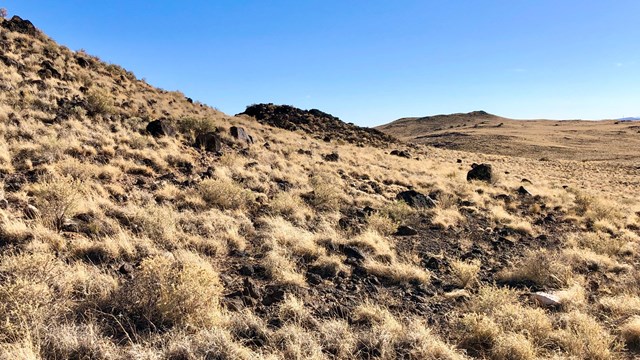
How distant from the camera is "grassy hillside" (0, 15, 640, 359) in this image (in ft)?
13.8

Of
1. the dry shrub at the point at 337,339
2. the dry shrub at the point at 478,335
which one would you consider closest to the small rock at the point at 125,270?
the dry shrub at the point at 337,339

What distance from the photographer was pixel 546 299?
5.98 m

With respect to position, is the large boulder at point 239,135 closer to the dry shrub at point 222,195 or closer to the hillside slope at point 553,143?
the dry shrub at point 222,195

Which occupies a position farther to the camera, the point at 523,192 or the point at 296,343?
the point at 523,192

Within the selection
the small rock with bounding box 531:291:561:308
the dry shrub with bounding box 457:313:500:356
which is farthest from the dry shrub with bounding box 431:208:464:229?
the dry shrub with bounding box 457:313:500:356

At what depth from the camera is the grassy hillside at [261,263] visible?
4.20 meters

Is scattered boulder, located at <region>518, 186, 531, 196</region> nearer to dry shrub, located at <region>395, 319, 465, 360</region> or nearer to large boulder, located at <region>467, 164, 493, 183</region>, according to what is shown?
large boulder, located at <region>467, 164, 493, 183</region>

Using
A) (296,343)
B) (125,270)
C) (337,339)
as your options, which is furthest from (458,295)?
(125,270)

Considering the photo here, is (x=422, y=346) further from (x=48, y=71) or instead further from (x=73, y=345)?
(x=48, y=71)

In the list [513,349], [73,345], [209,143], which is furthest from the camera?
[209,143]

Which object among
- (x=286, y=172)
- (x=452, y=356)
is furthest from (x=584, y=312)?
Answer: (x=286, y=172)

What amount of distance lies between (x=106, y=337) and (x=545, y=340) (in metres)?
4.74

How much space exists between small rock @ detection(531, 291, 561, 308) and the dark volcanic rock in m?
29.7

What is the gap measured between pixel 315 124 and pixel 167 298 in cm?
3752
